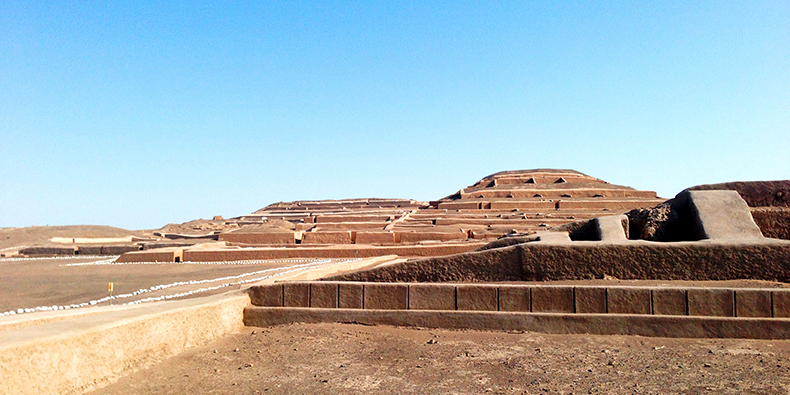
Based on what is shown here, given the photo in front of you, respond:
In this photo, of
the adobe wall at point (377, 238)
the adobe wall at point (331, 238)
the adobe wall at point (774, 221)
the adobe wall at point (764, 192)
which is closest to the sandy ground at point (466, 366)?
the adobe wall at point (774, 221)

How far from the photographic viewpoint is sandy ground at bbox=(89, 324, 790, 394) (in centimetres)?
357

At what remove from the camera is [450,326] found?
5.14m

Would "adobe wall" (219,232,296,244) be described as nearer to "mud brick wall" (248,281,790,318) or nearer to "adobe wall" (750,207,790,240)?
"mud brick wall" (248,281,790,318)

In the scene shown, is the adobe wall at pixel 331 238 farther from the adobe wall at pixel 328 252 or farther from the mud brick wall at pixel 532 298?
the mud brick wall at pixel 532 298

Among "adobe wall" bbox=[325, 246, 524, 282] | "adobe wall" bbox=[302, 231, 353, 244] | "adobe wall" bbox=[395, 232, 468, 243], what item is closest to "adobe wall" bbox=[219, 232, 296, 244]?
"adobe wall" bbox=[302, 231, 353, 244]

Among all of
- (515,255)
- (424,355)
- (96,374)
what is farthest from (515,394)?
(96,374)

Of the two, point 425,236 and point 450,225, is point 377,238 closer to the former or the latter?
point 425,236

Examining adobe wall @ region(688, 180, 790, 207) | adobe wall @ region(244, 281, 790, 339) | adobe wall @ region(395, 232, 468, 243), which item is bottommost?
adobe wall @ region(244, 281, 790, 339)

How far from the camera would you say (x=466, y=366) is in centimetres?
405

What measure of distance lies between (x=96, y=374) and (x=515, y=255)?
4105 millimetres

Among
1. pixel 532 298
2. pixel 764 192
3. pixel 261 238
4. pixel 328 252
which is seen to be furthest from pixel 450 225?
pixel 532 298

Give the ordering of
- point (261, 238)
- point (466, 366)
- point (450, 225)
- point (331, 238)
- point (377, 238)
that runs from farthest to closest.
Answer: point (450, 225)
point (261, 238)
point (331, 238)
point (377, 238)
point (466, 366)

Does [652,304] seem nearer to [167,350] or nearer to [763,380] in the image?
[763,380]

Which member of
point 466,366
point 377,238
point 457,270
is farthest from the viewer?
point 377,238
